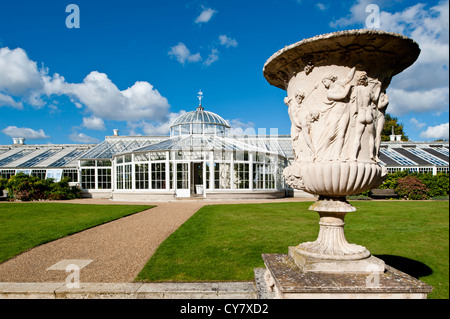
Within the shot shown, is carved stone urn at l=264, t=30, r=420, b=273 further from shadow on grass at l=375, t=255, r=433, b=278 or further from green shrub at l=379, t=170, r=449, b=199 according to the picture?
green shrub at l=379, t=170, r=449, b=199

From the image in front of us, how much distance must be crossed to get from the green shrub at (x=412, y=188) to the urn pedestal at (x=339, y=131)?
17194 mm

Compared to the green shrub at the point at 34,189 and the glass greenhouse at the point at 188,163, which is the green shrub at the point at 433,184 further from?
the green shrub at the point at 34,189

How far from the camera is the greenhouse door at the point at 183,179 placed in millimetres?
16578

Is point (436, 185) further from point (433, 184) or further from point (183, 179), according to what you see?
point (183, 179)

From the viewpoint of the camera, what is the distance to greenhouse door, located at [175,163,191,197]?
54.4 ft

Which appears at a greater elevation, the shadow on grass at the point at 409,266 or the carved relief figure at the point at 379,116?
the carved relief figure at the point at 379,116

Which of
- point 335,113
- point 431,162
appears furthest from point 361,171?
point 431,162

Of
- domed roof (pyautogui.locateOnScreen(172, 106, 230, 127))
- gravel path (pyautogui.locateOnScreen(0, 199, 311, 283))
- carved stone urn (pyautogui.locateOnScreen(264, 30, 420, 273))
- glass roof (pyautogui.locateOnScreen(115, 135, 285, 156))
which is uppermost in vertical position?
domed roof (pyautogui.locateOnScreen(172, 106, 230, 127))

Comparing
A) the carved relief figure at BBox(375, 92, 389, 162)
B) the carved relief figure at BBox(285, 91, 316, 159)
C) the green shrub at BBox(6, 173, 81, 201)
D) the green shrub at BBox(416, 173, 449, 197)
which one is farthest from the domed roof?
the carved relief figure at BBox(375, 92, 389, 162)

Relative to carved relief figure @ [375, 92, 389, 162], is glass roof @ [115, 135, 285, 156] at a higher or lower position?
higher

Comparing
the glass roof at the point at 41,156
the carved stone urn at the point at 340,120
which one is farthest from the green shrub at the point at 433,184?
the glass roof at the point at 41,156

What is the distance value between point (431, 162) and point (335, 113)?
23.9 m

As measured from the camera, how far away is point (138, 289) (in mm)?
3582
